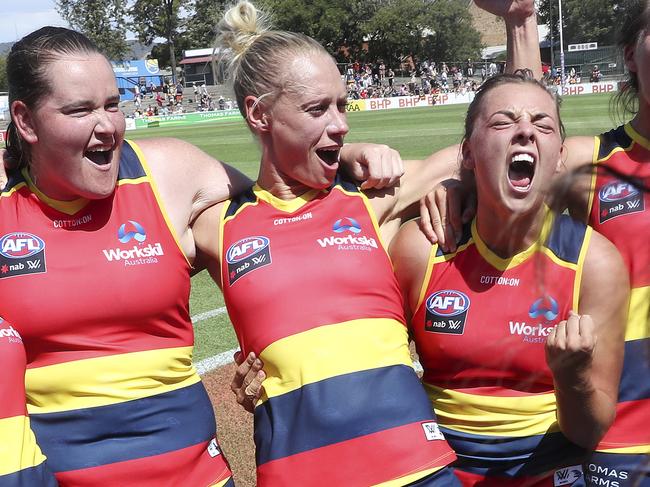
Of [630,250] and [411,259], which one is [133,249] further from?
[630,250]

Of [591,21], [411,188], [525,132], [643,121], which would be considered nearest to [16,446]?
[411,188]

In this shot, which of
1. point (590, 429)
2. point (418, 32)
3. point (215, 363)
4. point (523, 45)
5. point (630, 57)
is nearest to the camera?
point (590, 429)

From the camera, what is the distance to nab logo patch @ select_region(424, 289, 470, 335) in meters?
2.35

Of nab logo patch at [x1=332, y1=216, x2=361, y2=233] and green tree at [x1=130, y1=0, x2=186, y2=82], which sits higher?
green tree at [x1=130, y1=0, x2=186, y2=82]

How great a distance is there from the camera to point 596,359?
2145 millimetres

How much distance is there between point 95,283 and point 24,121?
61 cm

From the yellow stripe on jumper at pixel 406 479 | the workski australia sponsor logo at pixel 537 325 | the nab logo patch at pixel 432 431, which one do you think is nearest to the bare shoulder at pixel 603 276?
the workski australia sponsor logo at pixel 537 325

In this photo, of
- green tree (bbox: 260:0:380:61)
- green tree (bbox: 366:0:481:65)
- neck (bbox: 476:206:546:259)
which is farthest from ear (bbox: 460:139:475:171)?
green tree (bbox: 366:0:481:65)

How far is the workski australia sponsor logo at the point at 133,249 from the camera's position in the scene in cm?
253

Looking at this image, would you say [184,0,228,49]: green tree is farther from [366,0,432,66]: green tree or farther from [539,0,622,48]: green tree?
[539,0,622,48]: green tree

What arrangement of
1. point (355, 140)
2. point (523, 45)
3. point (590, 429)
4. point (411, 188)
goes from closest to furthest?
point (590, 429) → point (411, 188) → point (523, 45) → point (355, 140)

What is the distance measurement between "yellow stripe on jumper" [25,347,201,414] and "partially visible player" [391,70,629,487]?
892 millimetres

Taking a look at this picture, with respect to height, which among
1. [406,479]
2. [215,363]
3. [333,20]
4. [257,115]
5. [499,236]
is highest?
[333,20]

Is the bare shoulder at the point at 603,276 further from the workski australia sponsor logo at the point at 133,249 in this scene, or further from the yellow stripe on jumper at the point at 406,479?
the workski australia sponsor logo at the point at 133,249
